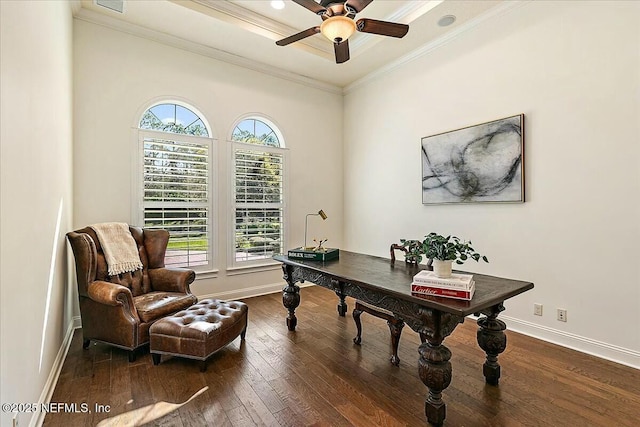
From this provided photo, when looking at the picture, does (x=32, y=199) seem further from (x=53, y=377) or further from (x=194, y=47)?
(x=194, y=47)

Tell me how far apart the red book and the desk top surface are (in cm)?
3

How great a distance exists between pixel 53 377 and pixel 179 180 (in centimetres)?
242

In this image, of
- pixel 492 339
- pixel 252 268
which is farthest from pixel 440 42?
pixel 252 268

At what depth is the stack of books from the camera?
1.80 m

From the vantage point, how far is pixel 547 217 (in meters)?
Result: 3.06

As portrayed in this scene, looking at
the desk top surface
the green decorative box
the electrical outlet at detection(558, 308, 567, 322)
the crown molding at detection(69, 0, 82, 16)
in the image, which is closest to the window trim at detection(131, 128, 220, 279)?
the crown molding at detection(69, 0, 82, 16)

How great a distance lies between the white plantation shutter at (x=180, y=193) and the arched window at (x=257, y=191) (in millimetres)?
423

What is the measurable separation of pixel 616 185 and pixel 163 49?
16.6ft

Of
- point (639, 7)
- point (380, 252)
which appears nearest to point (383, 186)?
point (380, 252)

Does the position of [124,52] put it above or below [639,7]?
above

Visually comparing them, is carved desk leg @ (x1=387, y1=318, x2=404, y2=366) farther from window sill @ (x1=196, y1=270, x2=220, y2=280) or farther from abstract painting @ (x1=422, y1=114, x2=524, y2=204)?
window sill @ (x1=196, y1=270, x2=220, y2=280)

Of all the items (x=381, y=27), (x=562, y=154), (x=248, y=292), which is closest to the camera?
(x=381, y=27)

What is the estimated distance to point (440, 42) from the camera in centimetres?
396

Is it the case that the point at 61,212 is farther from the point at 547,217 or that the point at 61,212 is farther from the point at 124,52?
the point at 547,217
